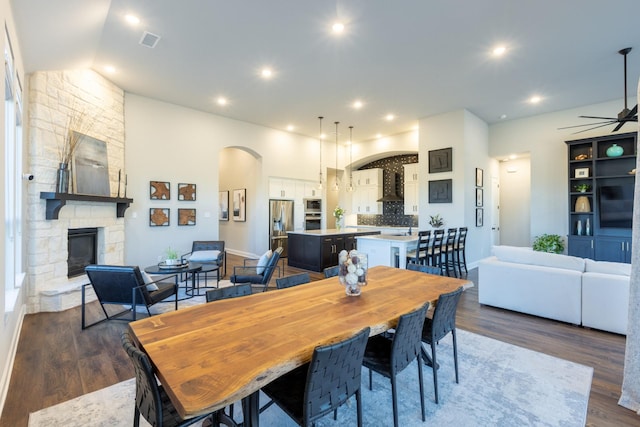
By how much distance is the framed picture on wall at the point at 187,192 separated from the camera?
20.2 ft

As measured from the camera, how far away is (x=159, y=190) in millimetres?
5848

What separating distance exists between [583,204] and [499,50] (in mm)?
4076

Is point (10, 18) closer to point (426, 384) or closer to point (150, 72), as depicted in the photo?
point (150, 72)

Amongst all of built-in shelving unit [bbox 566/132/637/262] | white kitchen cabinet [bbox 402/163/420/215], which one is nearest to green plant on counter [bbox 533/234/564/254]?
built-in shelving unit [bbox 566/132/637/262]

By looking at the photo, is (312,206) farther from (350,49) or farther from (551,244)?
(551,244)

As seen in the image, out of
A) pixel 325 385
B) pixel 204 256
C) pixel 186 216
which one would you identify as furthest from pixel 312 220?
pixel 325 385

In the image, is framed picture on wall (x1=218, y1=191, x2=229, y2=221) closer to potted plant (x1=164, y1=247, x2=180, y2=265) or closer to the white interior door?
potted plant (x1=164, y1=247, x2=180, y2=265)

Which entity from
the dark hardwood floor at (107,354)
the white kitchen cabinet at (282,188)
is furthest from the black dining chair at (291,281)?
the white kitchen cabinet at (282,188)

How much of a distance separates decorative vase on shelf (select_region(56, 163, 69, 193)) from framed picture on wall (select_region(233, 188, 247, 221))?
15.1ft

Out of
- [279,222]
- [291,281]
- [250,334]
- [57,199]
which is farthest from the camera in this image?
[279,222]

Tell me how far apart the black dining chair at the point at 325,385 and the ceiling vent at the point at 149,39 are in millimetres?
4262

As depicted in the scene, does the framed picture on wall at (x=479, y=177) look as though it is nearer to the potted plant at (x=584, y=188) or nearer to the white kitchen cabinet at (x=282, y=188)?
the potted plant at (x=584, y=188)

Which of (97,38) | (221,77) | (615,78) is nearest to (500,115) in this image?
(615,78)

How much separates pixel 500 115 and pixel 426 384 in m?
6.68
